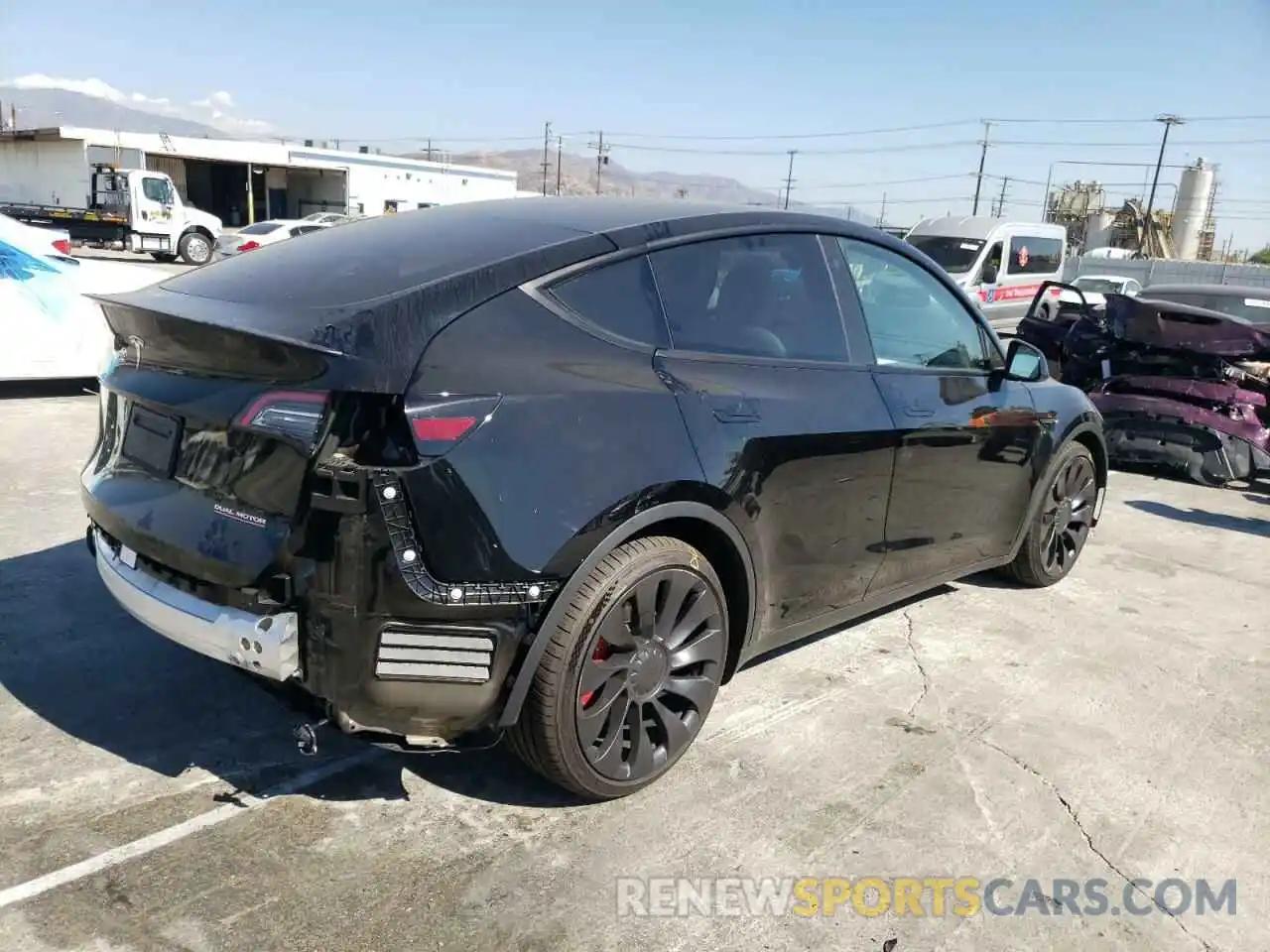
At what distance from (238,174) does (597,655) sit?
48935 millimetres

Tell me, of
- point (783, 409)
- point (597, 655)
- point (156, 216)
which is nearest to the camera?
point (597, 655)

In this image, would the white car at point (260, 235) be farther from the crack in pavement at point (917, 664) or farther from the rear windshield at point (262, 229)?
the crack in pavement at point (917, 664)

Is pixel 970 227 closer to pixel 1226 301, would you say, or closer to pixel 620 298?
pixel 1226 301

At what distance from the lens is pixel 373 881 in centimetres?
251

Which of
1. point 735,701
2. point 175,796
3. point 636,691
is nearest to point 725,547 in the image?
Answer: point 636,691

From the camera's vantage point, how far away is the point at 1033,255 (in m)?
18.3

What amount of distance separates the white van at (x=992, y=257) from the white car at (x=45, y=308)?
1295 cm

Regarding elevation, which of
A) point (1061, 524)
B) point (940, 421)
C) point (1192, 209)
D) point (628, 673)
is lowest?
point (1061, 524)

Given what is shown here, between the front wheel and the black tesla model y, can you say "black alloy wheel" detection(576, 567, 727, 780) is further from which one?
the front wheel

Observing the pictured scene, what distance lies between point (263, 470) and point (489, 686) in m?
0.77

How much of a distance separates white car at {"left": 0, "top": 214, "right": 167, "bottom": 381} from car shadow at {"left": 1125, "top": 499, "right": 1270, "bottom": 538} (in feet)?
26.1

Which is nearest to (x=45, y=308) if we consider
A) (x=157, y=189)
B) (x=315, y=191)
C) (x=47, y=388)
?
(x=47, y=388)

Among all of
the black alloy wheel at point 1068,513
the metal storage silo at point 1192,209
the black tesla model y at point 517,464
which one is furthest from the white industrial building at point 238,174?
the metal storage silo at point 1192,209

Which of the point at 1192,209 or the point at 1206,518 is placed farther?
the point at 1192,209
